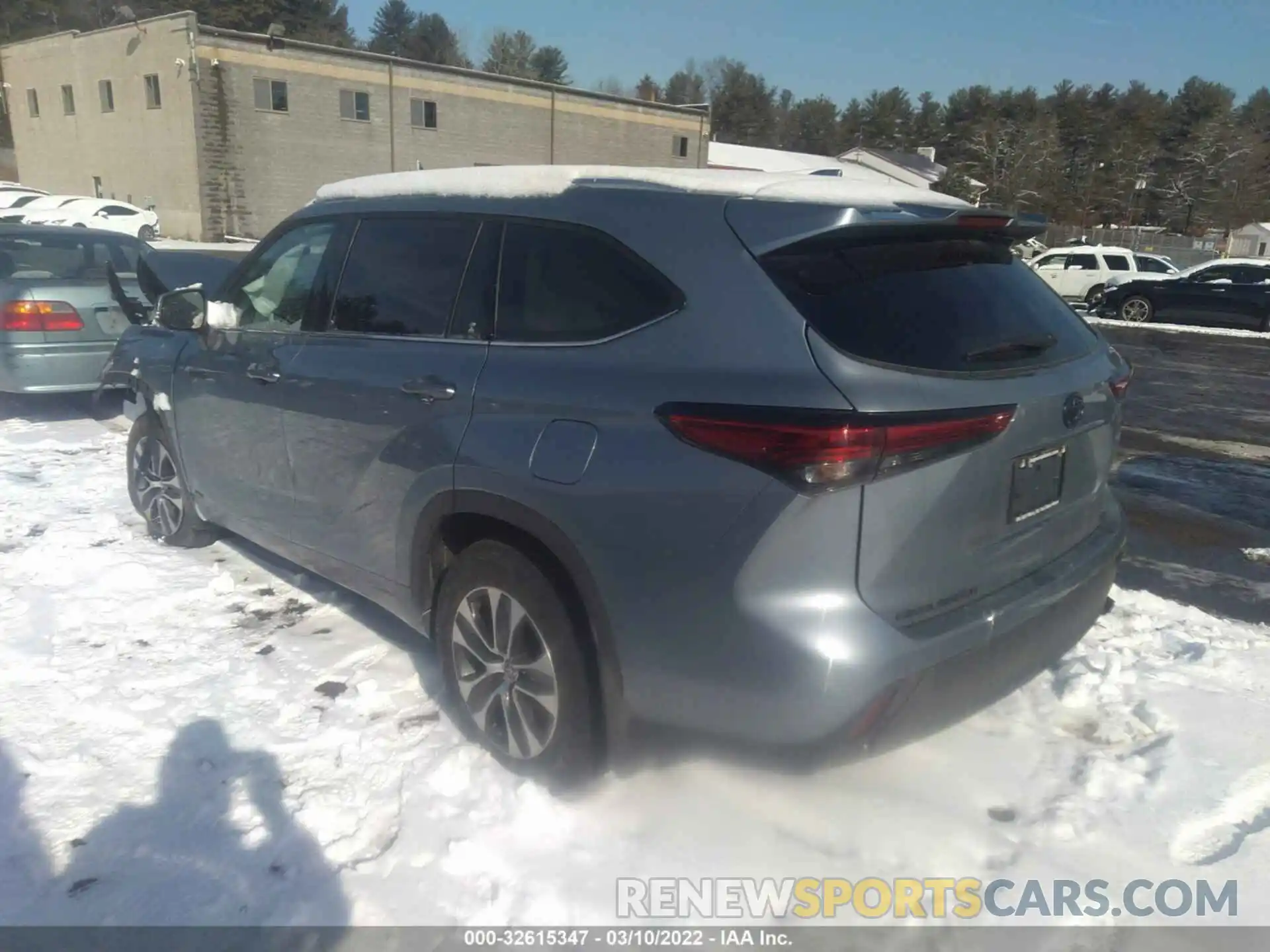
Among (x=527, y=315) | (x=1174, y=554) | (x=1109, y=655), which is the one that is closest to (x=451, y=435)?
(x=527, y=315)

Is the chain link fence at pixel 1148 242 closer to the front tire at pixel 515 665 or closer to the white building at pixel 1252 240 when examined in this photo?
the white building at pixel 1252 240

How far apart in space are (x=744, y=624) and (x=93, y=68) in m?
49.7

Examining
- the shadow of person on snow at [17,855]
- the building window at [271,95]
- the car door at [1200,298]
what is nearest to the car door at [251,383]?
the shadow of person on snow at [17,855]

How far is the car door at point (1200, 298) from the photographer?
20.1 meters

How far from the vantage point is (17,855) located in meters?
2.66

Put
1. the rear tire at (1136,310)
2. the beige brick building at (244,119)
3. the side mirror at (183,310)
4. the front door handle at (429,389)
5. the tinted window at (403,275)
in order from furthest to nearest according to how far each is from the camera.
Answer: the beige brick building at (244,119), the rear tire at (1136,310), the side mirror at (183,310), the tinted window at (403,275), the front door handle at (429,389)

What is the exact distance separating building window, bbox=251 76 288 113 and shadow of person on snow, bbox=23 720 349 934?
4082 centimetres

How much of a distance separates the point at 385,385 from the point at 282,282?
1101 millimetres

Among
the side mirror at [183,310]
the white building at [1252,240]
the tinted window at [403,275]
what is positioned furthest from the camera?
the white building at [1252,240]

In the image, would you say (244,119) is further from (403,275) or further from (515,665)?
(515,665)

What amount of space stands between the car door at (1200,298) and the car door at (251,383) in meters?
21.4

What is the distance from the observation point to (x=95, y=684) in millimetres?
3576

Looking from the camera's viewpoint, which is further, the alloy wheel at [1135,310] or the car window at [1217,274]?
the alloy wheel at [1135,310]

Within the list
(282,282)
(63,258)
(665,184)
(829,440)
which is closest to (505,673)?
(829,440)
